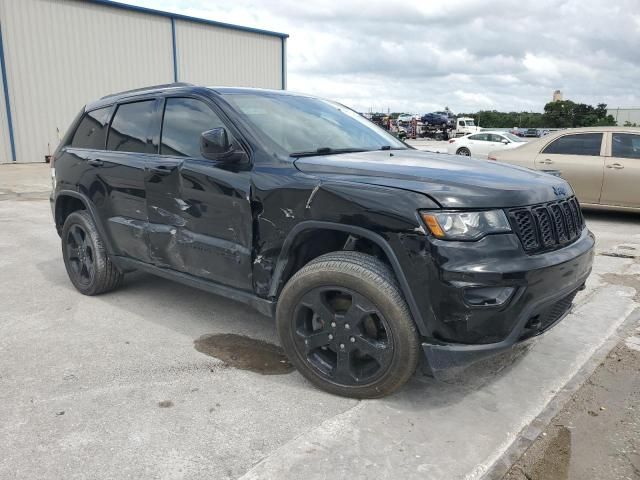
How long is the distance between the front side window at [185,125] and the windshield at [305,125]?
0.66 feet

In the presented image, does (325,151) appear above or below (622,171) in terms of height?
above

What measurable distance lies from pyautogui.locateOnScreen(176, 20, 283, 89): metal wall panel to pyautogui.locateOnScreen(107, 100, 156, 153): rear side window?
19.7 m

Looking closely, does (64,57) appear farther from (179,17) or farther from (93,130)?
(93,130)

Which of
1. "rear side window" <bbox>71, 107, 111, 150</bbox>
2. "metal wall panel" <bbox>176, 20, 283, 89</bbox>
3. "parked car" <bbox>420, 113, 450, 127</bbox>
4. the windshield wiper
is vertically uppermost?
"metal wall panel" <bbox>176, 20, 283, 89</bbox>

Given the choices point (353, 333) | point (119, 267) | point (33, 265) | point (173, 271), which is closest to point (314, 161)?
point (353, 333)

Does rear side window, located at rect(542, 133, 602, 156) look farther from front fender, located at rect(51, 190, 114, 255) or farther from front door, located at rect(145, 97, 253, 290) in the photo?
front fender, located at rect(51, 190, 114, 255)

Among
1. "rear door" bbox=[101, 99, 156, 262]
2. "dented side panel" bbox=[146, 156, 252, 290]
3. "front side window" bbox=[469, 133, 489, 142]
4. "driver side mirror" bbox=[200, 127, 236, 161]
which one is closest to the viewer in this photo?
"driver side mirror" bbox=[200, 127, 236, 161]

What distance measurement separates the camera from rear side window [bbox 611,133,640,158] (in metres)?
8.18

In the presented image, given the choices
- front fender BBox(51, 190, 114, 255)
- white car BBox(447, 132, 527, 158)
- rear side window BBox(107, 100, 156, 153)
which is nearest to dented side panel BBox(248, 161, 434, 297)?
rear side window BBox(107, 100, 156, 153)

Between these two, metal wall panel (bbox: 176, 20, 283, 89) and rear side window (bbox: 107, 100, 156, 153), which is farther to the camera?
metal wall panel (bbox: 176, 20, 283, 89)

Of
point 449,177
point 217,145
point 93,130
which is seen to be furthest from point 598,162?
point 93,130

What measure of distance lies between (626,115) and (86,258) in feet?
171

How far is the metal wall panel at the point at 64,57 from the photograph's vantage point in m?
18.9

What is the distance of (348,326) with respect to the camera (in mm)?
2875
